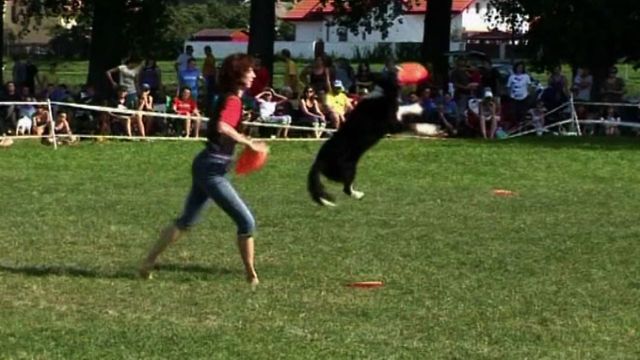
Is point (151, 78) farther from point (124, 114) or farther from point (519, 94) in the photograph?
point (519, 94)

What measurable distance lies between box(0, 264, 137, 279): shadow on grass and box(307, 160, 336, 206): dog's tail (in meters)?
1.68

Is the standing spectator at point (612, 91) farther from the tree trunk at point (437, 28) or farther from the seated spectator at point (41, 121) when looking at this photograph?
the seated spectator at point (41, 121)

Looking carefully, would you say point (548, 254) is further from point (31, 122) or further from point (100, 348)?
point (31, 122)

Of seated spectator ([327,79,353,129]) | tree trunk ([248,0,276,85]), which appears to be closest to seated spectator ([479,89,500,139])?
seated spectator ([327,79,353,129])

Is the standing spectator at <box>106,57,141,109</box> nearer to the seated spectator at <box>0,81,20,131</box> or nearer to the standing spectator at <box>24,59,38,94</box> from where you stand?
the seated spectator at <box>0,81,20,131</box>

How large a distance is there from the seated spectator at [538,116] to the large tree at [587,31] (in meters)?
2.26

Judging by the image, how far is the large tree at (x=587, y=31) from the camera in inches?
1129

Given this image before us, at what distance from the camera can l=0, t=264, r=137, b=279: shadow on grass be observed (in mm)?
10516

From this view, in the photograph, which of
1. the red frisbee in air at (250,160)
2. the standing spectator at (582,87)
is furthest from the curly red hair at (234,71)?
the standing spectator at (582,87)

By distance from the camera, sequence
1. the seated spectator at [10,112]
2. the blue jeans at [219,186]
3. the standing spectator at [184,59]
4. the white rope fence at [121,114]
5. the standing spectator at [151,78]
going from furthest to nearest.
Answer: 1. the standing spectator at [184,59]
2. the standing spectator at [151,78]
3. the seated spectator at [10,112]
4. the white rope fence at [121,114]
5. the blue jeans at [219,186]

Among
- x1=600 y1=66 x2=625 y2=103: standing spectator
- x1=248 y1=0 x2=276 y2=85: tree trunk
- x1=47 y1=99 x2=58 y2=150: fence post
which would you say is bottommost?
x1=47 y1=99 x2=58 y2=150: fence post

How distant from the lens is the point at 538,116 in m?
26.7

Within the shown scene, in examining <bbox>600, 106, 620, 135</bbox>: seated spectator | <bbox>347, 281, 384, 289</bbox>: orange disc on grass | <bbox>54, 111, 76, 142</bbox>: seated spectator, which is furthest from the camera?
<bbox>600, 106, 620, 135</bbox>: seated spectator

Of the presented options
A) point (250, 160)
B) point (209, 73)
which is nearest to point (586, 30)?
point (209, 73)
